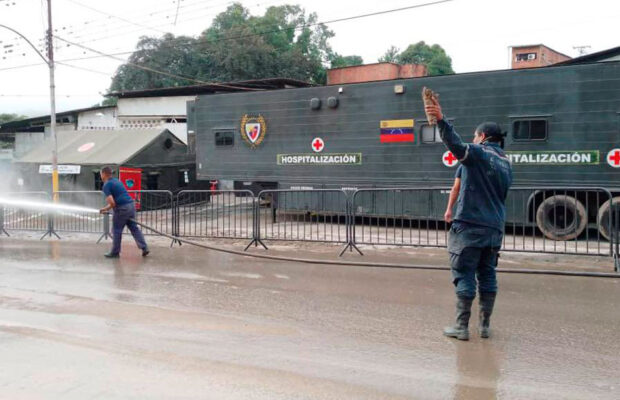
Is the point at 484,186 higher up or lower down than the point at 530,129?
lower down

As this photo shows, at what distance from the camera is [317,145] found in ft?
49.3

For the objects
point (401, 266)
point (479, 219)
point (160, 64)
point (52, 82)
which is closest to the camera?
point (479, 219)

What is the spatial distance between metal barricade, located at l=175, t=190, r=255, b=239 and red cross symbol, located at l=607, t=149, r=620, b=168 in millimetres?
6969

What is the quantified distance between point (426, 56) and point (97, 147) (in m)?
62.7

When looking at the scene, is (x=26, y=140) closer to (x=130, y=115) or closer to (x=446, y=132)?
(x=130, y=115)

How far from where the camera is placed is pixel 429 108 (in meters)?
4.69

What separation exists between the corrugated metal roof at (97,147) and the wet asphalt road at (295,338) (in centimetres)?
1241

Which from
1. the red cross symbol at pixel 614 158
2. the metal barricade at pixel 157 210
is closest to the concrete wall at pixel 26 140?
the metal barricade at pixel 157 210

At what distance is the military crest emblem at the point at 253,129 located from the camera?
1594cm

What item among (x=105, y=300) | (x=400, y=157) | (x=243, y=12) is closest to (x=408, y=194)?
(x=400, y=157)

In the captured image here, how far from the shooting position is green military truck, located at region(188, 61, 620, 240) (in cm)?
1126

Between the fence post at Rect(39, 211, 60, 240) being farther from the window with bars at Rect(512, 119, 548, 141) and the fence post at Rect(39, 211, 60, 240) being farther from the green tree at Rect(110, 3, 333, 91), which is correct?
the green tree at Rect(110, 3, 333, 91)

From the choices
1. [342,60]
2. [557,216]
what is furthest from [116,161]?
[342,60]

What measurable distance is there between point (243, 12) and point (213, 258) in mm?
59025
